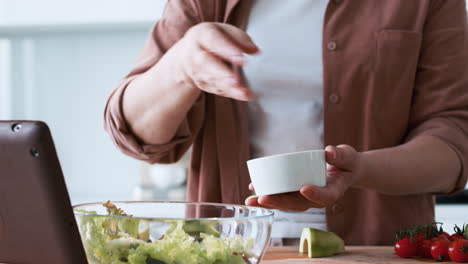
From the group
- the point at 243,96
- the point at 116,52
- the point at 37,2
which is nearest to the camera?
the point at 243,96

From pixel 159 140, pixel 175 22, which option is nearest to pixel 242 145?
pixel 159 140

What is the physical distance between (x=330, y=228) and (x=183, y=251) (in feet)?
2.29

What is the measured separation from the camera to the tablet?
675mm

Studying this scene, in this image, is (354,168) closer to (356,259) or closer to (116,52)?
(356,259)

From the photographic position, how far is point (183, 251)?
70 centimetres

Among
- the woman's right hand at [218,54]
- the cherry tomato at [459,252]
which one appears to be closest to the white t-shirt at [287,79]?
A: the cherry tomato at [459,252]

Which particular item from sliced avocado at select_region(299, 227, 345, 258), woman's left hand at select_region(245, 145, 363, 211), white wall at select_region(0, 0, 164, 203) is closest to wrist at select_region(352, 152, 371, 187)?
woman's left hand at select_region(245, 145, 363, 211)

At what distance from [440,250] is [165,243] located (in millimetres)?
563

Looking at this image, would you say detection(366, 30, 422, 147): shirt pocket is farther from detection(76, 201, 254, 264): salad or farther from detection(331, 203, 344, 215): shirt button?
detection(76, 201, 254, 264): salad

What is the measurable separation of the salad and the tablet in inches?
1.3

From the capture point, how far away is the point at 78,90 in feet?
11.7

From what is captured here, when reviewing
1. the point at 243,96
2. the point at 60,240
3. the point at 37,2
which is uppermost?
the point at 37,2

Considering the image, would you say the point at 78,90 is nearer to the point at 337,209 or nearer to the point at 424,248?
the point at 337,209

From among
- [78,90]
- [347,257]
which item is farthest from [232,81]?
[78,90]
